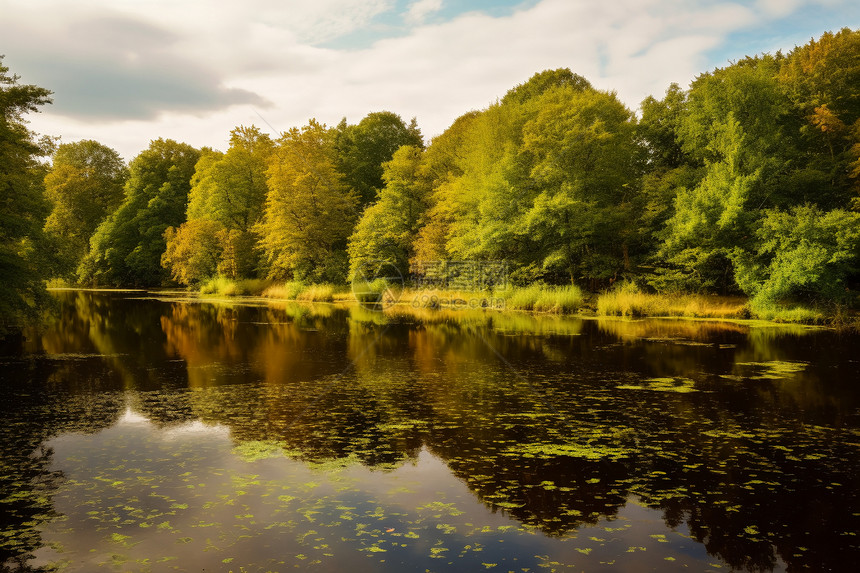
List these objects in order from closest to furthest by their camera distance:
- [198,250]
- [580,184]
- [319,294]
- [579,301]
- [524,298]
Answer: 1. [579,301]
2. [524,298]
3. [580,184]
4. [319,294]
5. [198,250]

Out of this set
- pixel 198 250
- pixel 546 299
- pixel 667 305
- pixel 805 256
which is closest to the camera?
pixel 805 256

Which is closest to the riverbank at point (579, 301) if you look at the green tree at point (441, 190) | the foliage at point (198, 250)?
the green tree at point (441, 190)

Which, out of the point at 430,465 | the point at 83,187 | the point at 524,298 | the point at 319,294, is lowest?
the point at 430,465

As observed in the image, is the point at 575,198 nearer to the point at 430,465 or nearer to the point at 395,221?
the point at 395,221

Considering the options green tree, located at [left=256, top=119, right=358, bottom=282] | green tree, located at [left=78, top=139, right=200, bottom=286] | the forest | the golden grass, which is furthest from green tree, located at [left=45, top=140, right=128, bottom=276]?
the golden grass

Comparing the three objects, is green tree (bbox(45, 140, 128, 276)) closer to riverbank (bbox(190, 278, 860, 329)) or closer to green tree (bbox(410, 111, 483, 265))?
riverbank (bbox(190, 278, 860, 329))

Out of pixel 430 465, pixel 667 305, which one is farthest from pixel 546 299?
pixel 430 465

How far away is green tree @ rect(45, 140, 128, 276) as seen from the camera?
192ft

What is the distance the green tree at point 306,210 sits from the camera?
133 feet

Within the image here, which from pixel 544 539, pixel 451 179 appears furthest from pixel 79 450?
pixel 451 179

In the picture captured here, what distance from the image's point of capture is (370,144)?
57719mm

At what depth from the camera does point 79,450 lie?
21.6ft

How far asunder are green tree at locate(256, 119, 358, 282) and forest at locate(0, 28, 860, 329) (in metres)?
0.16

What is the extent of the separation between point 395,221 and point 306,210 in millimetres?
7428
